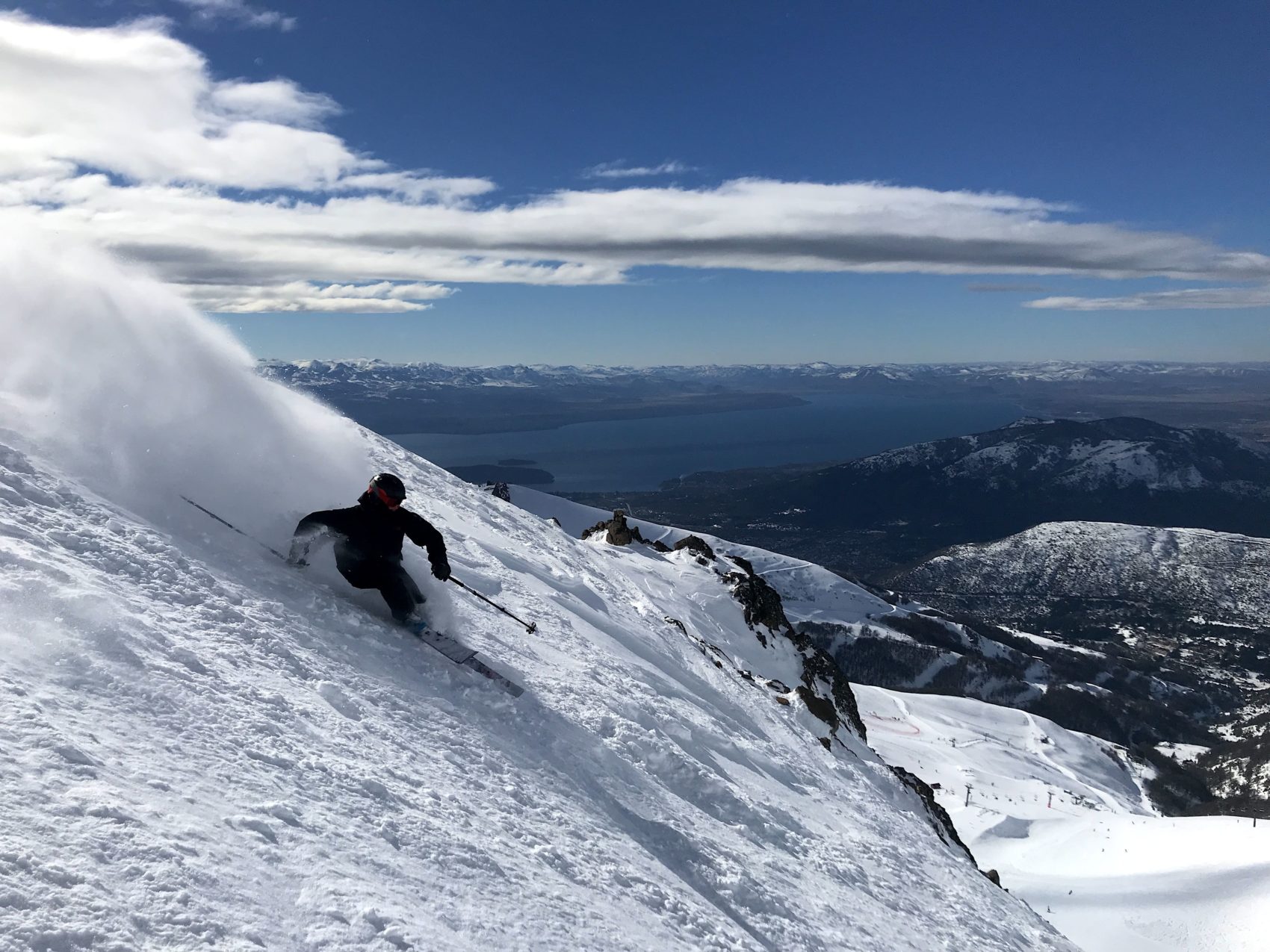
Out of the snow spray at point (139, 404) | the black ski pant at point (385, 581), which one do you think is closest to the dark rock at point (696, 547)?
the snow spray at point (139, 404)

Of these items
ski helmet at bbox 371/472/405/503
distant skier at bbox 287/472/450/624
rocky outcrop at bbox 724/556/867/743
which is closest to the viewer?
ski helmet at bbox 371/472/405/503

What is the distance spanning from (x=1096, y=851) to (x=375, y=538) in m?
69.9

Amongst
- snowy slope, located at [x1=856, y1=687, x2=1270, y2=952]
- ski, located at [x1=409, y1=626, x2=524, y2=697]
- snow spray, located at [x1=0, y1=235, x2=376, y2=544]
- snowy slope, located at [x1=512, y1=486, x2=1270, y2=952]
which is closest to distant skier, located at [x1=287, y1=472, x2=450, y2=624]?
ski, located at [x1=409, y1=626, x2=524, y2=697]

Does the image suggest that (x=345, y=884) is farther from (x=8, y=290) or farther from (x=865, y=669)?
(x=865, y=669)

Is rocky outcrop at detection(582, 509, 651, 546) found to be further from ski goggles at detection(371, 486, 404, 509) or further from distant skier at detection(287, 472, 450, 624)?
ski goggles at detection(371, 486, 404, 509)

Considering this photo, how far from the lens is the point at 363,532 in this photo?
912 centimetres

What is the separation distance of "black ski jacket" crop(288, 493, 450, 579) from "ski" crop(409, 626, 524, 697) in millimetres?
1013

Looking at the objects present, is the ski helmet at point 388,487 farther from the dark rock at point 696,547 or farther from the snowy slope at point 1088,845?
the snowy slope at point 1088,845

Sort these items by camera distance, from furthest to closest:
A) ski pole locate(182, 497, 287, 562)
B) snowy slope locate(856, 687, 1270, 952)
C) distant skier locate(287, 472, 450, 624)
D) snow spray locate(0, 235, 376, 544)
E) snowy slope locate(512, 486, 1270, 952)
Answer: snowy slope locate(512, 486, 1270, 952)
snowy slope locate(856, 687, 1270, 952)
ski pole locate(182, 497, 287, 562)
snow spray locate(0, 235, 376, 544)
distant skier locate(287, 472, 450, 624)

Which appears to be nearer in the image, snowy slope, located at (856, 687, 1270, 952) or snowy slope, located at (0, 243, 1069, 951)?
snowy slope, located at (0, 243, 1069, 951)

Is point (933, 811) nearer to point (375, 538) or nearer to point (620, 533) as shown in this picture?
point (375, 538)

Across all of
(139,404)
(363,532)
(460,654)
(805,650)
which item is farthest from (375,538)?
(805,650)

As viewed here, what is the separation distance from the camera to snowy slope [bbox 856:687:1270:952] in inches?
1752

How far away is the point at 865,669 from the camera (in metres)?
164
